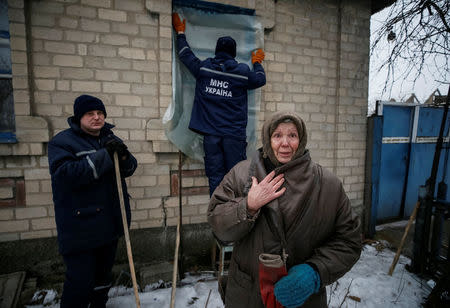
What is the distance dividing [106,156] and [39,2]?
225 centimetres

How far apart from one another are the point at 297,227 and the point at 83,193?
67.9 inches

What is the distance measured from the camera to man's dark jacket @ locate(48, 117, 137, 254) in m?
1.85

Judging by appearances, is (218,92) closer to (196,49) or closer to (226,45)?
(226,45)

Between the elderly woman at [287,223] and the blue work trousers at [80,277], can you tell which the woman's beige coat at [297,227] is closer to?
the elderly woman at [287,223]

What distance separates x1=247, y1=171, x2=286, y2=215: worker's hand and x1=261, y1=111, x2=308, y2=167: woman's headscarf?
7.1 inches

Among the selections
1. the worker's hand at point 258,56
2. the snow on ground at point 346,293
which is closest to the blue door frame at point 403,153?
the snow on ground at point 346,293

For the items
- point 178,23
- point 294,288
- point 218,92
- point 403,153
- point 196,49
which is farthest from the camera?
point 403,153

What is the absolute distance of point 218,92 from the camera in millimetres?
2848

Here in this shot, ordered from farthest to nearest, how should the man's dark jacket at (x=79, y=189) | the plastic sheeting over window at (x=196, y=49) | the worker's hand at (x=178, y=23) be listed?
the plastic sheeting over window at (x=196, y=49)
the worker's hand at (x=178, y=23)
the man's dark jacket at (x=79, y=189)

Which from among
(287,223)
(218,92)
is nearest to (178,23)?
(218,92)

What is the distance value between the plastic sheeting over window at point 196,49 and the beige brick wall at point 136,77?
128 millimetres

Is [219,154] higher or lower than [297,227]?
higher

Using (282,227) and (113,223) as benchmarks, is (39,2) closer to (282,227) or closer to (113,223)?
(113,223)

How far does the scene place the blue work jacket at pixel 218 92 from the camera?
2.83 meters
